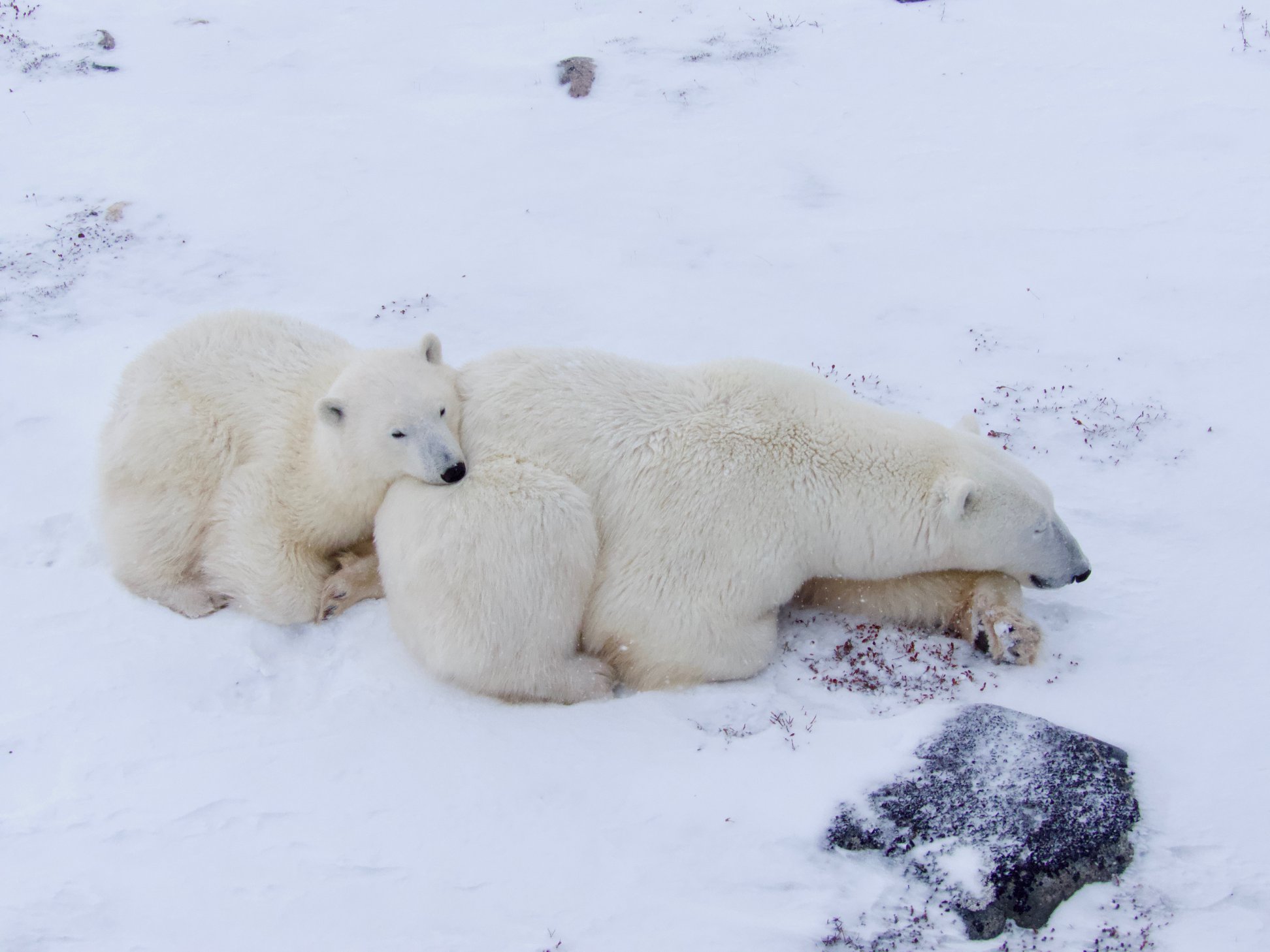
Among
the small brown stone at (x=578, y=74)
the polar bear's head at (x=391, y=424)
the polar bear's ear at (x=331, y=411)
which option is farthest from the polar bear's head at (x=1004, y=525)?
the small brown stone at (x=578, y=74)

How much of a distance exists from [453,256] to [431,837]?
6.11 meters

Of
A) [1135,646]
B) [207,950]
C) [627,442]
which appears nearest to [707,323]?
[627,442]

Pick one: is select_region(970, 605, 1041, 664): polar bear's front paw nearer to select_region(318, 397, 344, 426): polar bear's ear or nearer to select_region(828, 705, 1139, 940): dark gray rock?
select_region(828, 705, 1139, 940): dark gray rock

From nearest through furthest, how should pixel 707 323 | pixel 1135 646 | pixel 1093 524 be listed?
pixel 1135 646 → pixel 1093 524 → pixel 707 323

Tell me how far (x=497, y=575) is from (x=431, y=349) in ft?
4.17

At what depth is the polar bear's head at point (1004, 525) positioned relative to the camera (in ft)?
16.1

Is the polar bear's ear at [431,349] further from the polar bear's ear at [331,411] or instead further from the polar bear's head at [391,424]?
the polar bear's ear at [331,411]

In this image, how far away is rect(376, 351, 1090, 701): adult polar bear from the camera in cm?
471

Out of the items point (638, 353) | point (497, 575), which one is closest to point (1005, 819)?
point (497, 575)

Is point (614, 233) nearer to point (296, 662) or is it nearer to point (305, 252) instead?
point (305, 252)

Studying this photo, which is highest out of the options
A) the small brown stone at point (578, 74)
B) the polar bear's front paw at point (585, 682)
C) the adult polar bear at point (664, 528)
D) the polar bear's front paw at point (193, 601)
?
the small brown stone at point (578, 74)

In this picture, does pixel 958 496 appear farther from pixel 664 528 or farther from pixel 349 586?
pixel 349 586

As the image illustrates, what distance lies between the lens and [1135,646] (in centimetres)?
496

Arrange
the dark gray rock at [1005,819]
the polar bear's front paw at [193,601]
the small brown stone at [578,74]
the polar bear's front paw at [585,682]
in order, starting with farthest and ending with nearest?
the small brown stone at [578,74], the polar bear's front paw at [193,601], the polar bear's front paw at [585,682], the dark gray rock at [1005,819]
